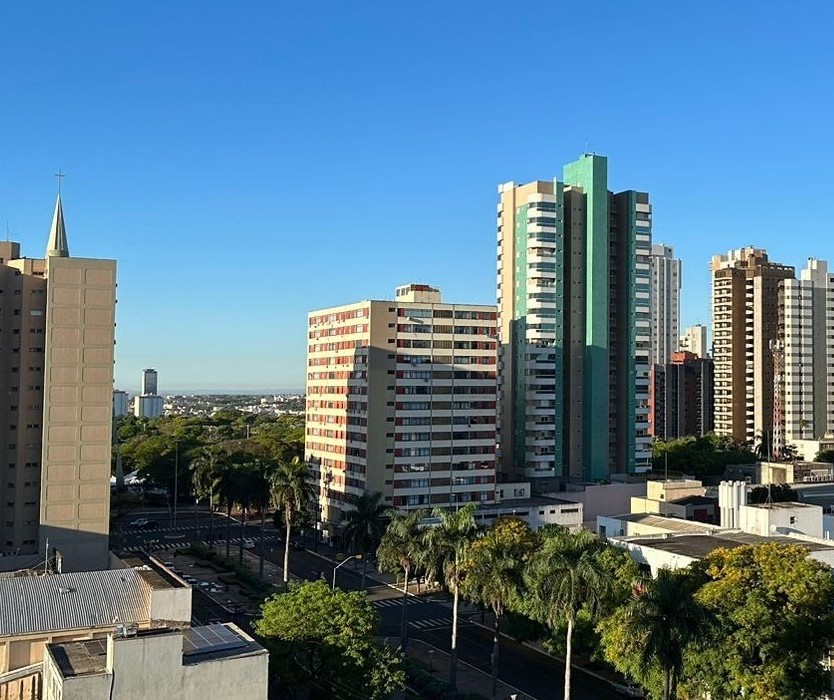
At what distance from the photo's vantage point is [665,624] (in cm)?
4928

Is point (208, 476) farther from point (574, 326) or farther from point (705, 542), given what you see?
point (705, 542)

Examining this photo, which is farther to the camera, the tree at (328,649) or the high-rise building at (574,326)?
the high-rise building at (574,326)

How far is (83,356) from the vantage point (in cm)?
9438

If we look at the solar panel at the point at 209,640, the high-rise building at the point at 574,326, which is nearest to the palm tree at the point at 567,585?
the solar panel at the point at 209,640

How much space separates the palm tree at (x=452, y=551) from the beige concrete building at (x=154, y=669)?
21.1 meters

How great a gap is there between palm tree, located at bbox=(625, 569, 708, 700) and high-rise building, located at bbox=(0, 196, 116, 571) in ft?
207

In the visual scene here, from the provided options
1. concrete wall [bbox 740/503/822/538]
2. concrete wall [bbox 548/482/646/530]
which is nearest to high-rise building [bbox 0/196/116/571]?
concrete wall [bbox 740/503/822/538]

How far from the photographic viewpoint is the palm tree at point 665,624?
49.1 meters

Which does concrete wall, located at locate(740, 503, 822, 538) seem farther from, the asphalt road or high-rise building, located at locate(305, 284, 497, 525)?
high-rise building, located at locate(305, 284, 497, 525)

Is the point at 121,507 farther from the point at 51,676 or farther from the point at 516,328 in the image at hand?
the point at 51,676

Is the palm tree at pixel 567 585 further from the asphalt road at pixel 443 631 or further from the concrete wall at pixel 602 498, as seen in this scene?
the concrete wall at pixel 602 498

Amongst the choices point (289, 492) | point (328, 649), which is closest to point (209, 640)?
point (328, 649)

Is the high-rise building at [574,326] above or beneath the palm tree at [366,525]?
above

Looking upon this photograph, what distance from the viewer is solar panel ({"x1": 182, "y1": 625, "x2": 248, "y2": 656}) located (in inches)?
1874
